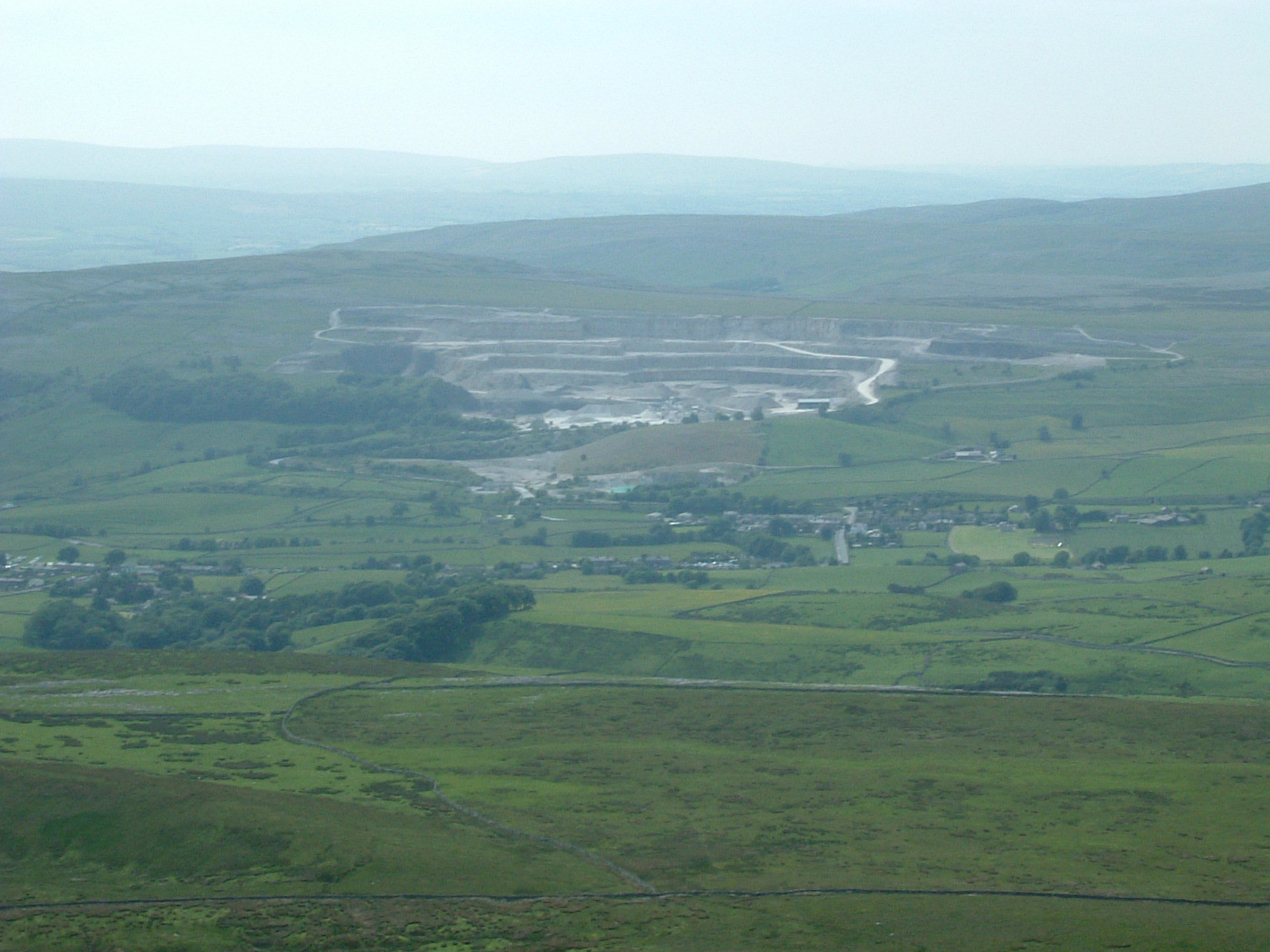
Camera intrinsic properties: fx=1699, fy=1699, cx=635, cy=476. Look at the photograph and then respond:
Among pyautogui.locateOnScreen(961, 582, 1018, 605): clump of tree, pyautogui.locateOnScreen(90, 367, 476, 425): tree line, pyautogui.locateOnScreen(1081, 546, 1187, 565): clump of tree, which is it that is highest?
pyautogui.locateOnScreen(90, 367, 476, 425): tree line

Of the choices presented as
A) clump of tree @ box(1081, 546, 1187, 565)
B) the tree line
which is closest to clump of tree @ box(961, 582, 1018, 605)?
clump of tree @ box(1081, 546, 1187, 565)

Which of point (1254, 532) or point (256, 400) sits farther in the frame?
point (256, 400)

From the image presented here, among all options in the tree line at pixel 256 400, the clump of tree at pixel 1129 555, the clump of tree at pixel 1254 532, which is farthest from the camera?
the tree line at pixel 256 400

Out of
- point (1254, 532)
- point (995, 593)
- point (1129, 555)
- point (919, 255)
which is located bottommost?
point (1129, 555)

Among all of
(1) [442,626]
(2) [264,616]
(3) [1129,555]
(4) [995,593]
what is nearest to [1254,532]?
(3) [1129,555]

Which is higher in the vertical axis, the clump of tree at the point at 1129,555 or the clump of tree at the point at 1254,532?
the clump of tree at the point at 1254,532

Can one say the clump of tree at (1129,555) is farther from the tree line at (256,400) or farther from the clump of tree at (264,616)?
the tree line at (256,400)

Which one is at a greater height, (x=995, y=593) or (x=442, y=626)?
(x=995, y=593)

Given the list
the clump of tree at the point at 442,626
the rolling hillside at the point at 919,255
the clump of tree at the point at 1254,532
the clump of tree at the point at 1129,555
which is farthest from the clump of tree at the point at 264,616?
the rolling hillside at the point at 919,255

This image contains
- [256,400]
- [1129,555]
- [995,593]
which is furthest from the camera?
[256,400]

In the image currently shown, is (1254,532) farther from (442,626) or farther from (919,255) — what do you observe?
(919,255)

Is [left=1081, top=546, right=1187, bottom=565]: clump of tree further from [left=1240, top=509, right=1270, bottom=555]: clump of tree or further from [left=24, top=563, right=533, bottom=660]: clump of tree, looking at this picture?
[left=24, top=563, right=533, bottom=660]: clump of tree
